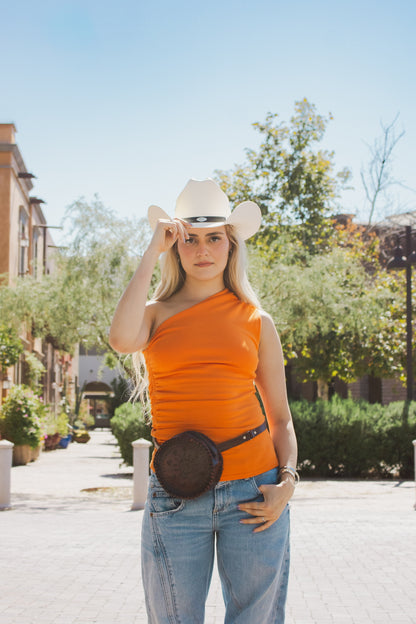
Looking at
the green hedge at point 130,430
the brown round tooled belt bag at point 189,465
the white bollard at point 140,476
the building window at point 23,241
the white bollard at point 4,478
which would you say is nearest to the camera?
the brown round tooled belt bag at point 189,465

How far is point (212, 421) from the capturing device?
210cm

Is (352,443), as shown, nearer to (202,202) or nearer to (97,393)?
(202,202)

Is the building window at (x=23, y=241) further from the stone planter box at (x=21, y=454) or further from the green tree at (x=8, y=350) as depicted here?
the stone planter box at (x=21, y=454)

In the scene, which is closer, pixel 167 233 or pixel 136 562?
pixel 167 233

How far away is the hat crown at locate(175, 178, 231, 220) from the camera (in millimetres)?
2436

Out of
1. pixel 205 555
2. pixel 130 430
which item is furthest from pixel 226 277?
pixel 130 430

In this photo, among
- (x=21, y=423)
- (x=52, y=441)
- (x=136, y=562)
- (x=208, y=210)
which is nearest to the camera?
(x=208, y=210)

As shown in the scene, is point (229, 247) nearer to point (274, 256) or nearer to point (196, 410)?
point (196, 410)

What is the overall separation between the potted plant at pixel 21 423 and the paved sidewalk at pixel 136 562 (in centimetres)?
732

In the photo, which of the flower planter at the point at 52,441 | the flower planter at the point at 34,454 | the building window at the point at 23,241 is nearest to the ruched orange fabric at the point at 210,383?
the flower planter at the point at 34,454

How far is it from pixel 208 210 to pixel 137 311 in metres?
0.48

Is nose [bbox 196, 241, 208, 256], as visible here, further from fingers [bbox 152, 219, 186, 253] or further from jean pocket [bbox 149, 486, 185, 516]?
jean pocket [bbox 149, 486, 185, 516]

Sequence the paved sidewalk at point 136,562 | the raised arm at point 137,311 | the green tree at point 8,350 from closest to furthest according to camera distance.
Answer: the raised arm at point 137,311 → the paved sidewalk at point 136,562 → the green tree at point 8,350

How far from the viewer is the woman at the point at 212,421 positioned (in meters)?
2.04
